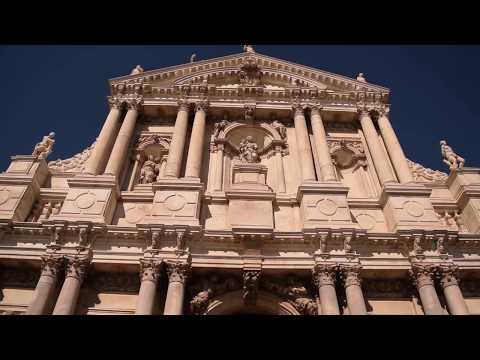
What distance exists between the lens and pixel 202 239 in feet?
38.4

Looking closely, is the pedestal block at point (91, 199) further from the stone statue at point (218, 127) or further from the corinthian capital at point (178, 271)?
the stone statue at point (218, 127)

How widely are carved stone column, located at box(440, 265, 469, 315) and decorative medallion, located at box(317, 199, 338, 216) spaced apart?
342 centimetres

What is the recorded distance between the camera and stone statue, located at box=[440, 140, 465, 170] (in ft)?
50.2

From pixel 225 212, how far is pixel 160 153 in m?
4.82

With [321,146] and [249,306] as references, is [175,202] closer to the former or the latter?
[249,306]

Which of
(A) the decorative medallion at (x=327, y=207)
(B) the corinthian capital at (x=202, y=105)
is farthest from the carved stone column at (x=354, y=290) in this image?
(B) the corinthian capital at (x=202, y=105)

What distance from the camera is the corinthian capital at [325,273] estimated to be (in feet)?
36.0

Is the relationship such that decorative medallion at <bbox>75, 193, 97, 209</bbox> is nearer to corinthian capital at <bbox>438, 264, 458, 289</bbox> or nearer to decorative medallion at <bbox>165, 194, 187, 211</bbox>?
decorative medallion at <bbox>165, 194, 187, 211</bbox>

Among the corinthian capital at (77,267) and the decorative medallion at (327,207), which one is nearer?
the corinthian capital at (77,267)

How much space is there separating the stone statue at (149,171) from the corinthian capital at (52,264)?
15.8 ft

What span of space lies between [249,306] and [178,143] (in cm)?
677

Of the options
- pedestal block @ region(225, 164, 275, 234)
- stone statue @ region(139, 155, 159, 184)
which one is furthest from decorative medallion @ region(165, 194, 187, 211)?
stone statue @ region(139, 155, 159, 184)
